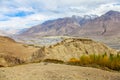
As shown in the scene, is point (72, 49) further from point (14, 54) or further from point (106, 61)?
point (106, 61)

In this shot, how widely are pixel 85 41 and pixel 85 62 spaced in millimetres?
29255

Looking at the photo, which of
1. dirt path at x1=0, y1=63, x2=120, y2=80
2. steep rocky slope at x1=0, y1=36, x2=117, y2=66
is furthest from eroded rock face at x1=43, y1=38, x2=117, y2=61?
dirt path at x1=0, y1=63, x2=120, y2=80

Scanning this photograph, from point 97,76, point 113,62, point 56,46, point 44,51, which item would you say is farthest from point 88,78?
point 56,46

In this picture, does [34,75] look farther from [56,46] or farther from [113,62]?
[56,46]

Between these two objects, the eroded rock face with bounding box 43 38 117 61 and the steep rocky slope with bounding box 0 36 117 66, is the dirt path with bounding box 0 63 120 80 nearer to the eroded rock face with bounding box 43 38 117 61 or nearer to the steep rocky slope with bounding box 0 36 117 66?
the steep rocky slope with bounding box 0 36 117 66

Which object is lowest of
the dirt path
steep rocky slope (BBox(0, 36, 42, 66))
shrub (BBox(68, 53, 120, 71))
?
steep rocky slope (BBox(0, 36, 42, 66))

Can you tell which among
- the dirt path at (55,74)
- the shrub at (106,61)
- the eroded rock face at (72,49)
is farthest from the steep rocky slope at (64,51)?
the dirt path at (55,74)

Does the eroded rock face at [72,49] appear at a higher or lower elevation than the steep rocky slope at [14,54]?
higher

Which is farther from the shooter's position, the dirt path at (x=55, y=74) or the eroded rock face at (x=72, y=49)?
the eroded rock face at (x=72, y=49)

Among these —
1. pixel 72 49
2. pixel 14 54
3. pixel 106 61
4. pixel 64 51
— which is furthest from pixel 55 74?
pixel 14 54

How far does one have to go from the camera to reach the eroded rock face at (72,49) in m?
43.3

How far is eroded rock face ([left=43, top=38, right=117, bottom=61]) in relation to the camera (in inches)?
1703

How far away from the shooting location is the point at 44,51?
137 ft

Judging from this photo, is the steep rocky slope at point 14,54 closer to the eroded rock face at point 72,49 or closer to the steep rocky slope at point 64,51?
the steep rocky slope at point 64,51
